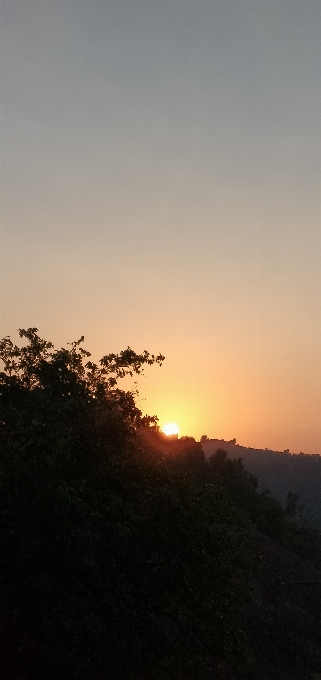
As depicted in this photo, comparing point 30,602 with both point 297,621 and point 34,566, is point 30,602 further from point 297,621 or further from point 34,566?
point 297,621

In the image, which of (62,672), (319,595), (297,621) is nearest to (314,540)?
(319,595)

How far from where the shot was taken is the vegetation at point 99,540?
808 inches

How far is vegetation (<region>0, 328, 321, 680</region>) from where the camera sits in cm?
2053

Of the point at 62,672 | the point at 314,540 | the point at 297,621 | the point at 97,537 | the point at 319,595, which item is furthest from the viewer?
the point at 314,540

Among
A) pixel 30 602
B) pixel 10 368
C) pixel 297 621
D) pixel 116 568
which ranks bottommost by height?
pixel 297 621

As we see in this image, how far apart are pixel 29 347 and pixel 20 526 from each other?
21.8ft

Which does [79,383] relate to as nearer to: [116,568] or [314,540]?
[116,568]

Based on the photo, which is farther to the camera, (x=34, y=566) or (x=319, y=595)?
(x=319, y=595)

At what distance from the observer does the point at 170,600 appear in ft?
70.5

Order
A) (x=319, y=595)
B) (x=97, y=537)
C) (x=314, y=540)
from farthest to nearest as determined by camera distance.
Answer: (x=314, y=540) < (x=319, y=595) < (x=97, y=537)

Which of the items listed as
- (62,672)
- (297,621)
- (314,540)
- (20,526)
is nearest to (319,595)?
(297,621)

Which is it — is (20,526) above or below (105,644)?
above

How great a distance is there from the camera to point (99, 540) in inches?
813

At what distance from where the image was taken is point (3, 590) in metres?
20.5
